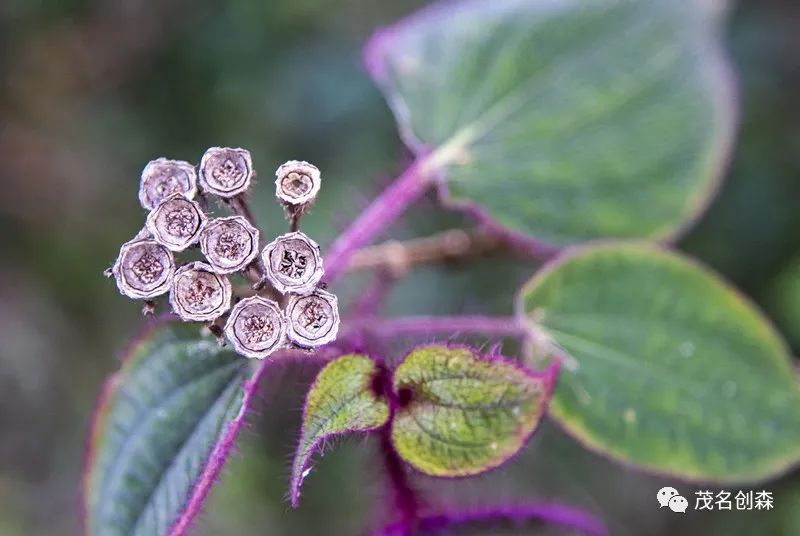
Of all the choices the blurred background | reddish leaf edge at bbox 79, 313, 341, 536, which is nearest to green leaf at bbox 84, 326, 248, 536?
reddish leaf edge at bbox 79, 313, 341, 536

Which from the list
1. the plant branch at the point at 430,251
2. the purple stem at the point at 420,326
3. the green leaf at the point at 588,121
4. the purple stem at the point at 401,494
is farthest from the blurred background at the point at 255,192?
the purple stem at the point at 401,494

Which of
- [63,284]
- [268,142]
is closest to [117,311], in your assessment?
[63,284]

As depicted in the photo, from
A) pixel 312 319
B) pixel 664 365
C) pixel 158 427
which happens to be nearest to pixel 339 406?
pixel 312 319

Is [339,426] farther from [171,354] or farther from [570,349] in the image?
[570,349]

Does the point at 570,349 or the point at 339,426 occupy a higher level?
the point at 339,426

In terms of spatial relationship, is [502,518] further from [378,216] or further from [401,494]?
[378,216]

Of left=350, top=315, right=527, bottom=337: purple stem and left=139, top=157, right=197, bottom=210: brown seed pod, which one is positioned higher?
left=139, top=157, right=197, bottom=210: brown seed pod

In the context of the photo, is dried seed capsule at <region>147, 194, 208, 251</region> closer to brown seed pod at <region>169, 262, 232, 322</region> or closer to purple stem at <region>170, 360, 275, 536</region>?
brown seed pod at <region>169, 262, 232, 322</region>
